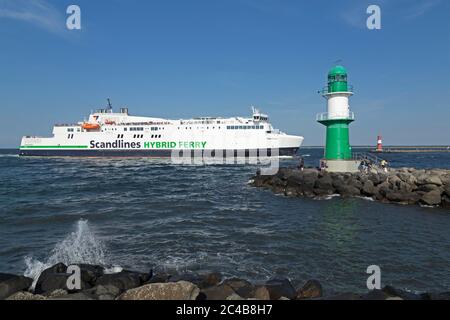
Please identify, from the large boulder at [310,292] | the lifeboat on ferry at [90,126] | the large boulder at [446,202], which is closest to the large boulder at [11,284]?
the large boulder at [310,292]

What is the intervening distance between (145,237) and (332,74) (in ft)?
48.0

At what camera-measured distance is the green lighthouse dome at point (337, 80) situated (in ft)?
61.5

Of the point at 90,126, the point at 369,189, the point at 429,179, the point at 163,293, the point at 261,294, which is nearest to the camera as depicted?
the point at 163,293

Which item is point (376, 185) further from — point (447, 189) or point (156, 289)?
point (156, 289)

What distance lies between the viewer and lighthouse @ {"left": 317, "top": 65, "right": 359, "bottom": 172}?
18.8 m

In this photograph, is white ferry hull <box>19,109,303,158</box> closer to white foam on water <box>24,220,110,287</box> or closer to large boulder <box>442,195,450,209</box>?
large boulder <box>442,195,450,209</box>

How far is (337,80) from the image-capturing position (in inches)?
743

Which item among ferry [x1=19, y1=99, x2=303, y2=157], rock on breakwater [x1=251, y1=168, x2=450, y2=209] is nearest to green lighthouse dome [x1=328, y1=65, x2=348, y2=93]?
rock on breakwater [x1=251, y1=168, x2=450, y2=209]

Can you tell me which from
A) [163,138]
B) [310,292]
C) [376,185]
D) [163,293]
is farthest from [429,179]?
[163,138]

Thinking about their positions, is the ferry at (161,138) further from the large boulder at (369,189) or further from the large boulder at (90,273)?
the large boulder at (90,273)

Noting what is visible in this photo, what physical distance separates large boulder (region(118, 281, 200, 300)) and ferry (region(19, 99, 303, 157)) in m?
47.6

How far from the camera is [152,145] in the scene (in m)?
54.5

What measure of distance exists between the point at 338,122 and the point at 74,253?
15631 mm
